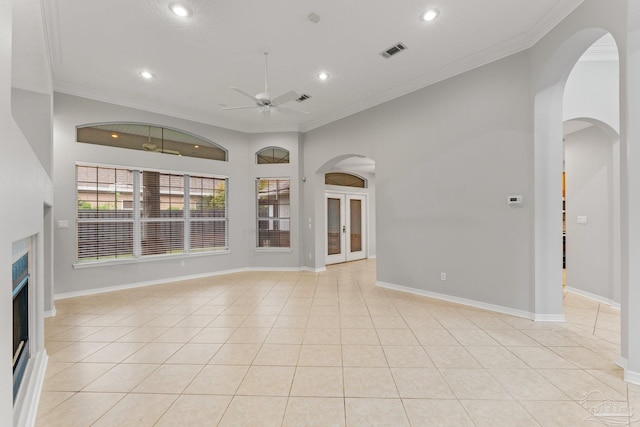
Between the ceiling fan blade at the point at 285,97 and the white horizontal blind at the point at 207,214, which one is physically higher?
the ceiling fan blade at the point at 285,97

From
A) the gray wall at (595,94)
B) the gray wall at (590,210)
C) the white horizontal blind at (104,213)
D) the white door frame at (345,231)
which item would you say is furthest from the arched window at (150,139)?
the gray wall at (590,210)

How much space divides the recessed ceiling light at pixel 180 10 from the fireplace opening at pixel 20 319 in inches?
109

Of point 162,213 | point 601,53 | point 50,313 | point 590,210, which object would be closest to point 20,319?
point 50,313

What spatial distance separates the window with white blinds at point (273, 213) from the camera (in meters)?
6.98

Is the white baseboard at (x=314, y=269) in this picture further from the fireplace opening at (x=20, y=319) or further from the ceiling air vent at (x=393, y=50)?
the fireplace opening at (x=20, y=319)

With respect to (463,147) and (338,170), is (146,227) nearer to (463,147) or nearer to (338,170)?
(338,170)

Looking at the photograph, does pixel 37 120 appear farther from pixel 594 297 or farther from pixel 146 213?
pixel 594 297

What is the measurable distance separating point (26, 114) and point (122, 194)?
2.02 meters

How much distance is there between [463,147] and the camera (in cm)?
415

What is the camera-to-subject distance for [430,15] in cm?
316

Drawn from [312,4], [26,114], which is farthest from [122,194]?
[312,4]

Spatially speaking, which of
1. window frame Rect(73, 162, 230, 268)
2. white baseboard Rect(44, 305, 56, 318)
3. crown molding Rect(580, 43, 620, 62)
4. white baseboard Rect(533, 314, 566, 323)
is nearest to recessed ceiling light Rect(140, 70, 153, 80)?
window frame Rect(73, 162, 230, 268)

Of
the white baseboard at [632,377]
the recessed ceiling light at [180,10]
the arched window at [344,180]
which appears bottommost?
the white baseboard at [632,377]

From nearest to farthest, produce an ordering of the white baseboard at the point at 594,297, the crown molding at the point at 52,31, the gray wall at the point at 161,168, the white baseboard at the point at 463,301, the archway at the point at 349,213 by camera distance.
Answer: the crown molding at the point at 52,31, the white baseboard at the point at 463,301, the white baseboard at the point at 594,297, the gray wall at the point at 161,168, the archway at the point at 349,213
